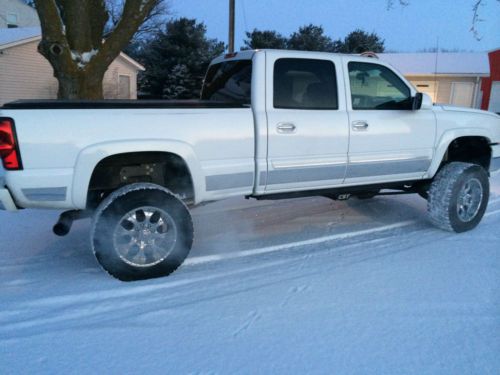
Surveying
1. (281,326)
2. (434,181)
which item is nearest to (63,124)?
(281,326)

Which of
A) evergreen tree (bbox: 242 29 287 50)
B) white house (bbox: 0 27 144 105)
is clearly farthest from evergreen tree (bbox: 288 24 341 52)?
white house (bbox: 0 27 144 105)

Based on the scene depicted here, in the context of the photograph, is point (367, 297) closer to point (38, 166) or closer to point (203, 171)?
point (203, 171)

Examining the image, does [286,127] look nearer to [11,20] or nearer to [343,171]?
[343,171]

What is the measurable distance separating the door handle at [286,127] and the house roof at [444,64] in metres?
20.9

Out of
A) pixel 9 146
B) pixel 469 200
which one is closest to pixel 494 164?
pixel 469 200

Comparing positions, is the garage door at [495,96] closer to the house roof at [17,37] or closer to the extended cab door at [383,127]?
the extended cab door at [383,127]

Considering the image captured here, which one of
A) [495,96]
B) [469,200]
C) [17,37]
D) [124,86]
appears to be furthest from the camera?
[124,86]

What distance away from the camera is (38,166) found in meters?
3.25

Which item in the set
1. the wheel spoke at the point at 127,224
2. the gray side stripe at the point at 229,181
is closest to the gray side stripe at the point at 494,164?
the gray side stripe at the point at 229,181

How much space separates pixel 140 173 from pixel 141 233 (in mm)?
669

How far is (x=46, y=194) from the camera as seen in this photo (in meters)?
3.34

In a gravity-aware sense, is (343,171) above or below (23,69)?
below

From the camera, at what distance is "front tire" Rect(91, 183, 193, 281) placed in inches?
136

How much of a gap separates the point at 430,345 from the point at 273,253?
189 cm
